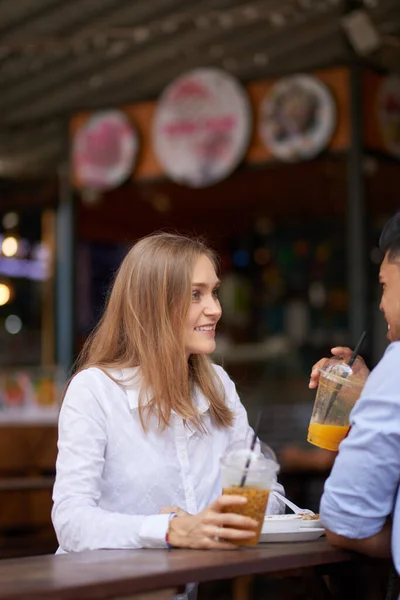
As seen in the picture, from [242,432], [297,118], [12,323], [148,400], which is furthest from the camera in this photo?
[12,323]

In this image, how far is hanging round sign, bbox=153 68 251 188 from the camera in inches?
282

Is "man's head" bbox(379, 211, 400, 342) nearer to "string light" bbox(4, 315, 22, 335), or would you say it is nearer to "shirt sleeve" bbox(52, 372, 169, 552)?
"shirt sleeve" bbox(52, 372, 169, 552)

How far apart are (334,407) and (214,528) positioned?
0.48 m

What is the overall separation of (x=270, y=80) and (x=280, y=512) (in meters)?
4.95

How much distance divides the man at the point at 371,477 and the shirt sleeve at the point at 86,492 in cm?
39

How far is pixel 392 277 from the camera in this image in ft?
7.38

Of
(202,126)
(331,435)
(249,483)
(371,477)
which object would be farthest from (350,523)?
(202,126)

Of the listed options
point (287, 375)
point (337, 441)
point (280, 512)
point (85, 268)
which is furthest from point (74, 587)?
point (85, 268)

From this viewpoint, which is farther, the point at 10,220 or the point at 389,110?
the point at 10,220

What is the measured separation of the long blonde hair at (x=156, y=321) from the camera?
253 centimetres

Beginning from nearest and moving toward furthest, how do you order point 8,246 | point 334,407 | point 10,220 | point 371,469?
point 371,469, point 334,407, point 8,246, point 10,220

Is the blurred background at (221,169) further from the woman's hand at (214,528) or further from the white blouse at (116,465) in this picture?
the woman's hand at (214,528)

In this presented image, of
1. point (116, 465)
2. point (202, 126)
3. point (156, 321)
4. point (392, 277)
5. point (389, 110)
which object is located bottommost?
point (116, 465)

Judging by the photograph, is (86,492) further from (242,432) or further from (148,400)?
(242,432)
